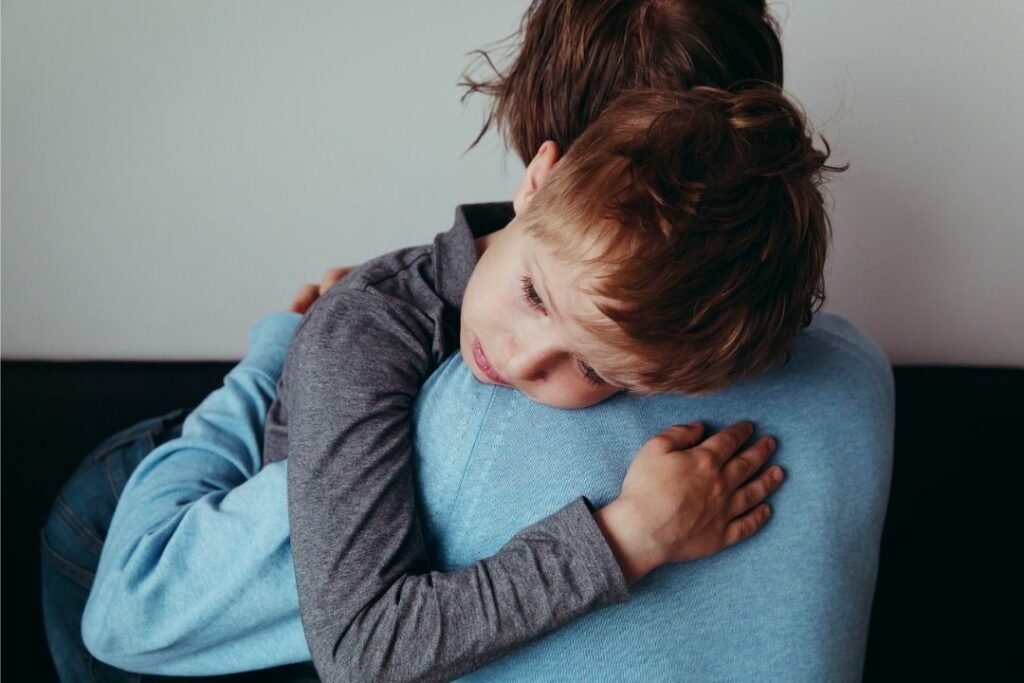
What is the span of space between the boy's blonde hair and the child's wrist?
11cm

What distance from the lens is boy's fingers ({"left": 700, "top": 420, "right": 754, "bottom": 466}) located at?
2.37ft

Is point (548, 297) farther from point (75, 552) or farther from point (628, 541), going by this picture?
point (75, 552)

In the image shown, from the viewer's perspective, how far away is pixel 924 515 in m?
1.32

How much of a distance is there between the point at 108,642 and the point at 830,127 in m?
1.10

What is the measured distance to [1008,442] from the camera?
1297mm

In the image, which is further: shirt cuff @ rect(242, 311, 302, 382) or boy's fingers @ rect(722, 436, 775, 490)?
shirt cuff @ rect(242, 311, 302, 382)

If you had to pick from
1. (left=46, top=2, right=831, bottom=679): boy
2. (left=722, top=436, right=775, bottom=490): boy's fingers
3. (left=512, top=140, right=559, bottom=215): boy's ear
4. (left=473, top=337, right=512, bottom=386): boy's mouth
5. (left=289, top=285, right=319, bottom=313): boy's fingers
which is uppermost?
(left=46, top=2, right=831, bottom=679): boy

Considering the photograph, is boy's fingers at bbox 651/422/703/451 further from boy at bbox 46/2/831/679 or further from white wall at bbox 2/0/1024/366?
white wall at bbox 2/0/1024/366

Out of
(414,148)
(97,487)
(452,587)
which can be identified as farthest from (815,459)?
(97,487)

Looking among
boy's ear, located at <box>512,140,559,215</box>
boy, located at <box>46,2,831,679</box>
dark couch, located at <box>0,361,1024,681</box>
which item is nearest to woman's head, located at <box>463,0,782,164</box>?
boy, located at <box>46,2,831,679</box>

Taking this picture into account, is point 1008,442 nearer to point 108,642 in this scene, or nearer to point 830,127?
point 830,127

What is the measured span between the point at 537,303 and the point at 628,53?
11.8 inches

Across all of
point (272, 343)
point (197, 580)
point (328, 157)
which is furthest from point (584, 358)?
point (328, 157)

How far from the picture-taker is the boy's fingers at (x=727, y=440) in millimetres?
724
